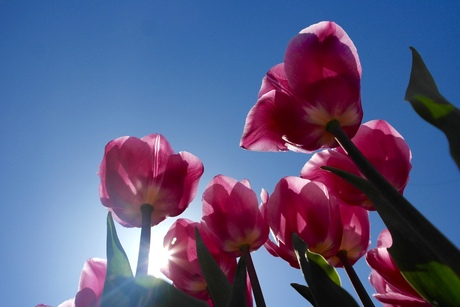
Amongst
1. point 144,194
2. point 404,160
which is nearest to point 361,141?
point 404,160

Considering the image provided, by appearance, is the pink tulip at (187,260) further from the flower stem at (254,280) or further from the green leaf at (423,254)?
the green leaf at (423,254)

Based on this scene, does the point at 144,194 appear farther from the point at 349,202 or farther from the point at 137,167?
the point at 349,202

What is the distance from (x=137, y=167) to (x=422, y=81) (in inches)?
13.5

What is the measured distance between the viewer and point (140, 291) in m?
0.40

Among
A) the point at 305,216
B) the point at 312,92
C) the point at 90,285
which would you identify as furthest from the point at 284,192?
the point at 90,285

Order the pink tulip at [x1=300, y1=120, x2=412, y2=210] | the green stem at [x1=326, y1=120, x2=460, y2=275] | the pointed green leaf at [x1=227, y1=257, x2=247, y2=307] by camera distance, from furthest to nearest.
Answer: the pink tulip at [x1=300, y1=120, x2=412, y2=210]
the pointed green leaf at [x1=227, y1=257, x2=247, y2=307]
the green stem at [x1=326, y1=120, x2=460, y2=275]

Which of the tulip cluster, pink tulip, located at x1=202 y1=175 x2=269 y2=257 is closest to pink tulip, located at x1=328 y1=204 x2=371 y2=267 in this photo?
the tulip cluster

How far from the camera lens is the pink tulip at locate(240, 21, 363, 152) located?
0.45m

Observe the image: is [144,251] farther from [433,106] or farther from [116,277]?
[433,106]

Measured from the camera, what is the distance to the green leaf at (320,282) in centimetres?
39

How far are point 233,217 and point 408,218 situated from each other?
0.28m

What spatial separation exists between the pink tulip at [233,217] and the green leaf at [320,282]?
12 cm

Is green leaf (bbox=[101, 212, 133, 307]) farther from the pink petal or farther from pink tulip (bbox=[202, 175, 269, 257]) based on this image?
the pink petal

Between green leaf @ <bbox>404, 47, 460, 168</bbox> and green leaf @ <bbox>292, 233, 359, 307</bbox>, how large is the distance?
166mm
